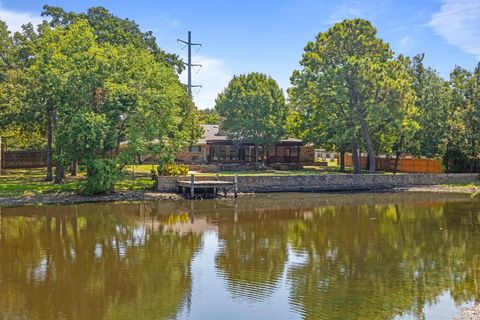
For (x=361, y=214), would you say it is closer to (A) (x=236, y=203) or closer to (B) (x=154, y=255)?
(A) (x=236, y=203)

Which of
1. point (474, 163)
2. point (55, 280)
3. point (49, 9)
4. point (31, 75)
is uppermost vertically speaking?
point (49, 9)

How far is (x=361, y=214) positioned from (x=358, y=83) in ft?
59.8

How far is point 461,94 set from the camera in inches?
2025

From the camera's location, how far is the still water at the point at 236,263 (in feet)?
42.5

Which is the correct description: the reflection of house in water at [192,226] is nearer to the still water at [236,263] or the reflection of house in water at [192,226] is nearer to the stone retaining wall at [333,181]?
the still water at [236,263]

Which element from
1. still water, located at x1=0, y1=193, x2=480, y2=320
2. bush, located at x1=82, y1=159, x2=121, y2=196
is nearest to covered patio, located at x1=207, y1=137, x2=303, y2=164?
bush, located at x1=82, y1=159, x2=121, y2=196

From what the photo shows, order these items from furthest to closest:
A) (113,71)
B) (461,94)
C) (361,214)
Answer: (461,94)
(113,71)
(361,214)

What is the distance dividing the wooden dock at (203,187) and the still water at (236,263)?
559 centimetres

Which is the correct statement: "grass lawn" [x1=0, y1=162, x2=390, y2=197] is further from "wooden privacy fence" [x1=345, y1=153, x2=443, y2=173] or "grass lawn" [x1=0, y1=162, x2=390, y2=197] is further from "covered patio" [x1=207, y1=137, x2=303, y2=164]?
"wooden privacy fence" [x1=345, y1=153, x2=443, y2=173]

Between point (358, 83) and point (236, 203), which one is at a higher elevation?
point (358, 83)

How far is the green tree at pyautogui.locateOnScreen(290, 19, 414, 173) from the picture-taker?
4466 centimetres

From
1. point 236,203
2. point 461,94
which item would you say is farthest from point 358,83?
point 236,203

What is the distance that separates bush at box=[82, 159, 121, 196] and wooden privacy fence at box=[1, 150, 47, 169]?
17.6 m

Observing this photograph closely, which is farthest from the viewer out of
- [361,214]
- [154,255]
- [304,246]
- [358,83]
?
[358,83]
